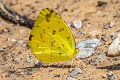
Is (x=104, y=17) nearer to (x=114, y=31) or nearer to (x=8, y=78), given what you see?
(x=114, y=31)

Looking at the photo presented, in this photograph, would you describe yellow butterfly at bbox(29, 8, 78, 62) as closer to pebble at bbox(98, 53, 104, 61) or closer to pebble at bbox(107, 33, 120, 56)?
pebble at bbox(98, 53, 104, 61)

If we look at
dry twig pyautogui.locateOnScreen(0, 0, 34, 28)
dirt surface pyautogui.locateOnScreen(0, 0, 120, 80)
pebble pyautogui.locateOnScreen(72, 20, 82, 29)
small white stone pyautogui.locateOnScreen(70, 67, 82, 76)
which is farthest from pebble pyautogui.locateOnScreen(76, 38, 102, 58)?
dry twig pyautogui.locateOnScreen(0, 0, 34, 28)

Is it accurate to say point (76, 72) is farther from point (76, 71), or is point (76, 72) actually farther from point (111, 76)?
point (111, 76)

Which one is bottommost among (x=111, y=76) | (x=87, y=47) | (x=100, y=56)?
(x=111, y=76)

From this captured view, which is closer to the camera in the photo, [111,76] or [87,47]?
[111,76]

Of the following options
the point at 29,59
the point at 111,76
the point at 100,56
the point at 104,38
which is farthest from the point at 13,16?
the point at 111,76

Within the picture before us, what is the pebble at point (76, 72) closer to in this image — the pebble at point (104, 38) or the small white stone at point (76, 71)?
the small white stone at point (76, 71)

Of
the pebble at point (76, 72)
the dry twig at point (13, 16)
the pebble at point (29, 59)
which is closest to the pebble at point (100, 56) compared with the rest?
the pebble at point (76, 72)
